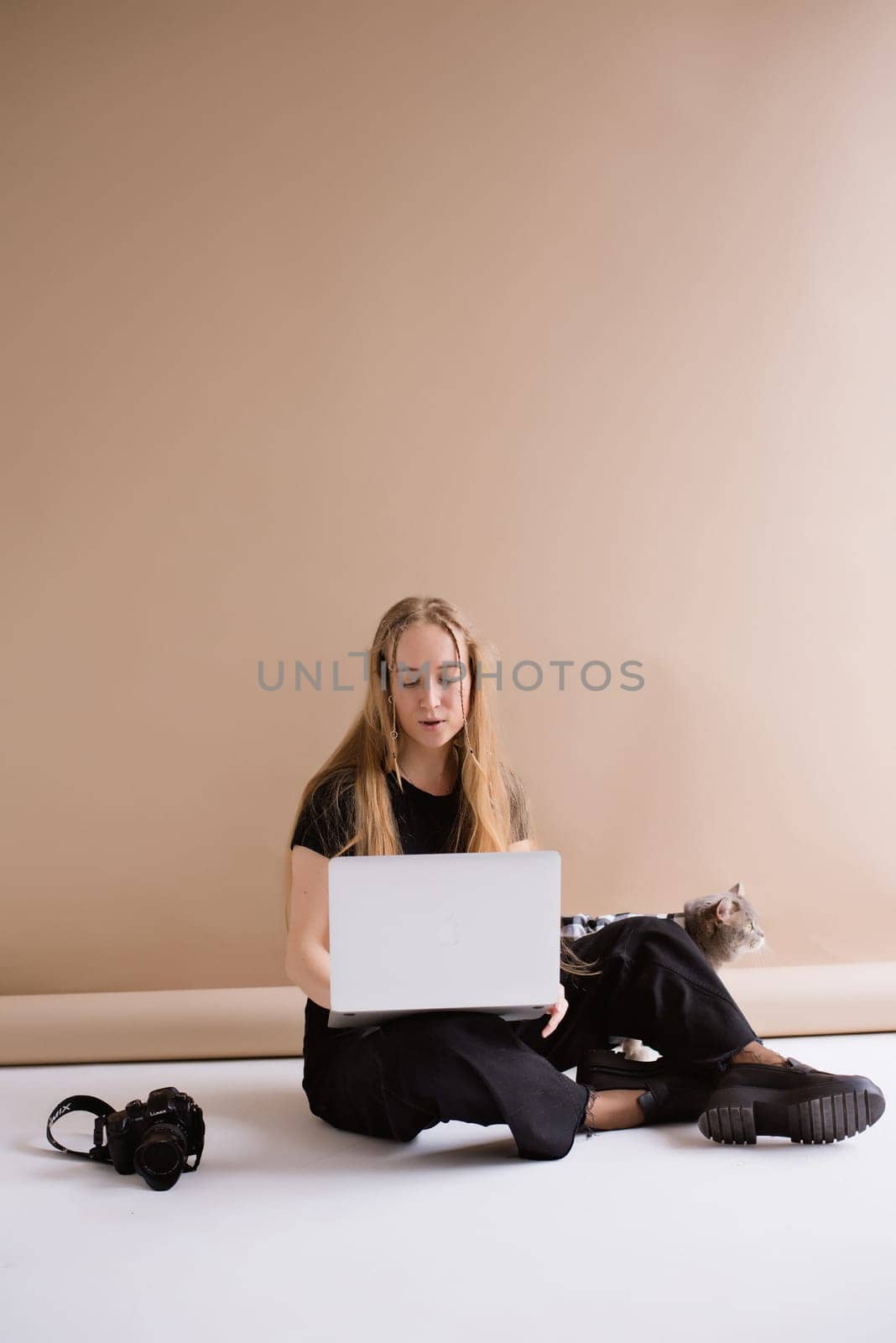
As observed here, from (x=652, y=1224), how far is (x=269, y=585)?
1.99 metres

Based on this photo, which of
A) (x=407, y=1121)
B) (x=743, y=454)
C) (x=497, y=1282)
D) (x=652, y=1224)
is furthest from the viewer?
(x=743, y=454)

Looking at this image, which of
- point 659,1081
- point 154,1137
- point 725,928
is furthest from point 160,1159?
point 725,928

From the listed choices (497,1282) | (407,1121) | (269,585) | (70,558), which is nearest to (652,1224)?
(497,1282)

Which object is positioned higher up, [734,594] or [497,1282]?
[734,594]

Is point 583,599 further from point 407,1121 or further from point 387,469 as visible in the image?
point 407,1121

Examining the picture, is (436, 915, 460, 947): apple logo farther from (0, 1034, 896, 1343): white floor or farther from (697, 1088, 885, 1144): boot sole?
(697, 1088, 885, 1144): boot sole

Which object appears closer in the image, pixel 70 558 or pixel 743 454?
pixel 70 558

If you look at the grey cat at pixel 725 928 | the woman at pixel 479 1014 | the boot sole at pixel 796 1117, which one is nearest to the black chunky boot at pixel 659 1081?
the woman at pixel 479 1014

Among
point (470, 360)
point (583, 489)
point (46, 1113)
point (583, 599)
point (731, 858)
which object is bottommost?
point (46, 1113)

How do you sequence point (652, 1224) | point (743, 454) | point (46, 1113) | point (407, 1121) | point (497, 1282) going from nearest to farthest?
point (497, 1282)
point (652, 1224)
point (407, 1121)
point (46, 1113)
point (743, 454)

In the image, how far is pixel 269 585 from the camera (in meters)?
3.23

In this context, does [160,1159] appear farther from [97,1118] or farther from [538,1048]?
[538,1048]

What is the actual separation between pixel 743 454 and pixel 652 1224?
2262 millimetres

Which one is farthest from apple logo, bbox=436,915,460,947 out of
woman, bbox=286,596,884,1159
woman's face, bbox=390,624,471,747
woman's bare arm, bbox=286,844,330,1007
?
woman's face, bbox=390,624,471,747
